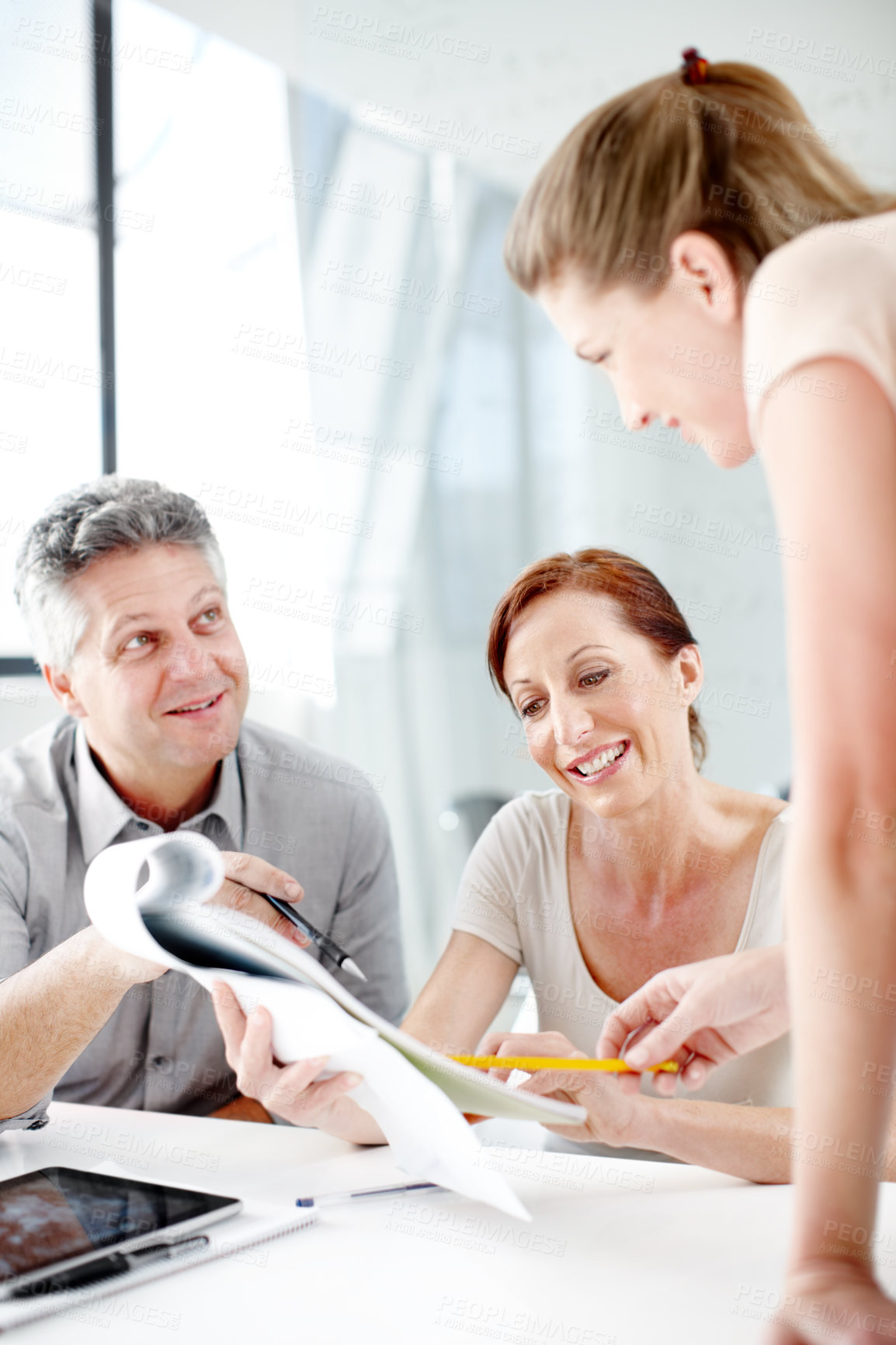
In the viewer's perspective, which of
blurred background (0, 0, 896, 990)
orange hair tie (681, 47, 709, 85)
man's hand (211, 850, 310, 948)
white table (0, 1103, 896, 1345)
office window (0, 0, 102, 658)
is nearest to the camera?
white table (0, 1103, 896, 1345)

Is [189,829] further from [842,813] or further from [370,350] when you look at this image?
[370,350]

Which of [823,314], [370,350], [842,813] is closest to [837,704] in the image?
[842,813]

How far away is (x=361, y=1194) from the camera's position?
2.76 ft

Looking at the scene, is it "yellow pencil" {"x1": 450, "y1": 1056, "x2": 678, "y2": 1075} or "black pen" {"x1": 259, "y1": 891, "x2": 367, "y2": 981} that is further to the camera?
"black pen" {"x1": 259, "y1": 891, "x2": 367, "y2": 981}

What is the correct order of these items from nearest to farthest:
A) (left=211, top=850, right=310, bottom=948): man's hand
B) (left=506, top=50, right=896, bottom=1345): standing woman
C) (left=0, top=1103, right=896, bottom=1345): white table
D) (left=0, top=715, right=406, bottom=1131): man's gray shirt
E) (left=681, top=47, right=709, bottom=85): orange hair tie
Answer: (left=506, top=50, right=896, bottom=1345): standing woman → (left=0, top=1103, right=896, bottom=1345): white table → (left=681, top=47, right=709, bottom=85): orange hair tie → (left=211, top=850, right=310, bottom=948): man's hand → (left=0, top=715, right=406, bottom=1131): man's gray shirt

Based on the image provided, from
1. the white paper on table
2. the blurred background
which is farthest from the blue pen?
the blurred background

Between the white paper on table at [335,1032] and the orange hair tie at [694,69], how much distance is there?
0.73 metres

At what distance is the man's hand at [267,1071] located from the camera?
0.84 meters

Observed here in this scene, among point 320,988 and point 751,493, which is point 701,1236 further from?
point 751,493

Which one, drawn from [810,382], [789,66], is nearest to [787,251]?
[810,382]

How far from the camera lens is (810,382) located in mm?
540

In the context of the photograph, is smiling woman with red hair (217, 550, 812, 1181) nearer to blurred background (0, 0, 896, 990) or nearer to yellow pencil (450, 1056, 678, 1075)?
yellow pencil (450, 1056, 678, 1075)

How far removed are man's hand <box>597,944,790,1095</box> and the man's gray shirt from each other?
573 mm

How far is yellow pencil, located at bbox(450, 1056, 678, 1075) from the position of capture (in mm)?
862
